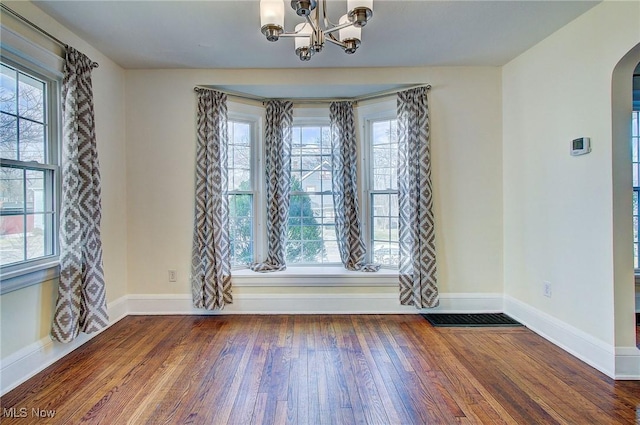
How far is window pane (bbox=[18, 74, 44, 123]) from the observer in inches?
82.4

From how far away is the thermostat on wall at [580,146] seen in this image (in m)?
2.18

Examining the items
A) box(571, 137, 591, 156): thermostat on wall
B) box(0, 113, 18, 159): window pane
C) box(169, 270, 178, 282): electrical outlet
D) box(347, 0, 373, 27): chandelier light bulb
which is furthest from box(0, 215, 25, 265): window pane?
box(571, 137, 591, 156): thermostat on wall

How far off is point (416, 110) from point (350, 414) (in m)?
2.69

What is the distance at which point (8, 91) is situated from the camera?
6.60 ft

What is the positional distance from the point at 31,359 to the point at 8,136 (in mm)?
1498

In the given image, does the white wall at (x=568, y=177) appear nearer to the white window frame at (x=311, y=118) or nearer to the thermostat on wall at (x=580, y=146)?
the thermostat on wall at (x=580, y=146)

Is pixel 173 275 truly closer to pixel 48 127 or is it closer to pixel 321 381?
pixel 48 127

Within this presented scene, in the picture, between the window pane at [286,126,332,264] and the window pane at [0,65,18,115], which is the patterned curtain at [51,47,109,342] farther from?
the window pane at [286,126,332,264]

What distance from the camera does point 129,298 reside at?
124 inches

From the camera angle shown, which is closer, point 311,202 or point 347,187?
point 347,187

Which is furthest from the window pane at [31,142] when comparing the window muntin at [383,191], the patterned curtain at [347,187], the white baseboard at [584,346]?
the white baseboard at [584,346]

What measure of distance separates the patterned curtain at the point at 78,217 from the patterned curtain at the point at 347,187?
87.4 inches

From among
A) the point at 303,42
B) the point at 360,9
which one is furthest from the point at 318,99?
the point at 360,9

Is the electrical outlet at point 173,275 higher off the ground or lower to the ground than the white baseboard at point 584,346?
higher
